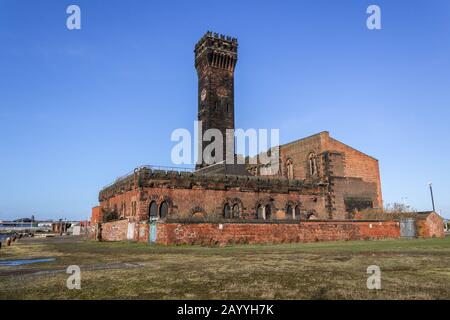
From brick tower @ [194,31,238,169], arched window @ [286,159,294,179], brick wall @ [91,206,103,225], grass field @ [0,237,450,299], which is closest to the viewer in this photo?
grass field @ [0,237,450,299]

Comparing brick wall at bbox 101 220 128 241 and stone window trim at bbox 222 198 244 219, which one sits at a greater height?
stone window trim at bbox 222 198 244 219

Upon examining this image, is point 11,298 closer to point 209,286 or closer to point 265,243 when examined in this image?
point 209,286

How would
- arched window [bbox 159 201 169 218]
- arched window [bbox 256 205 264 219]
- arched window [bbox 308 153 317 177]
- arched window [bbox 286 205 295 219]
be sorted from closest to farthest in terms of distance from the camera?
arched window [bbox 159 201 169 218] < arched window [bbox 256 205 264 219] < arched window [bbox 286 205 295 219] < arched window [bbox 308 153 317 177]

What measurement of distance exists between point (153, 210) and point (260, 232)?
9.96 m

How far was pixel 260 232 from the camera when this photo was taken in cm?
2055

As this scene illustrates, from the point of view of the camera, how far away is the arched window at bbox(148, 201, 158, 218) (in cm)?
2669

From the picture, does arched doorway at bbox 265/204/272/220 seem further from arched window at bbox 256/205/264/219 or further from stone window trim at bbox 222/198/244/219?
stone window trim at bbox 222/198/244/219

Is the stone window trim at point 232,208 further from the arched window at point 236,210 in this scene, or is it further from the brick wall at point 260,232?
the brick wall at point 260,232

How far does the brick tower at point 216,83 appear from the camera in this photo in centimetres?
3956

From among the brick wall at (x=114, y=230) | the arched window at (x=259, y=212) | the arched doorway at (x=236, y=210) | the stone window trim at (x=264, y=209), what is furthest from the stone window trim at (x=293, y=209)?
the brick wall at (x=114, y=230)

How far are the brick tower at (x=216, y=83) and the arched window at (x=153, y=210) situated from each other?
514 inches

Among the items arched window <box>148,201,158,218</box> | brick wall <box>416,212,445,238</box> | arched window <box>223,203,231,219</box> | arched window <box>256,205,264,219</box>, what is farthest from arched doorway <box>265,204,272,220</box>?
brick wall <box>416,212,445,238</box>

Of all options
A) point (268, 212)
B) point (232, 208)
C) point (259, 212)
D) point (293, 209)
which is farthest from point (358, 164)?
point (232, 208)

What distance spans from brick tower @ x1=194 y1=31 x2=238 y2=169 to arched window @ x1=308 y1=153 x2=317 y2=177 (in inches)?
380
